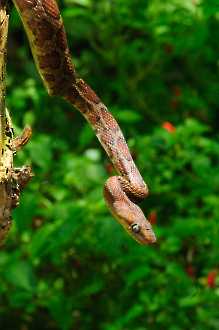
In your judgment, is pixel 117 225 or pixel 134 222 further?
pixel 117 225

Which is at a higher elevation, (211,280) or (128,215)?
(128,215)

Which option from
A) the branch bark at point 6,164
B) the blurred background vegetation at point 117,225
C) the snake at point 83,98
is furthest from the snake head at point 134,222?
the branch bark at point 6,164

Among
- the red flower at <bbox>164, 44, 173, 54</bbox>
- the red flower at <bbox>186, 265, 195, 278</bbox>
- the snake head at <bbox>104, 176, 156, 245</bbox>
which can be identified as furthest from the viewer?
the red flower at <bbox>164, 44, 173, 54</bbox>

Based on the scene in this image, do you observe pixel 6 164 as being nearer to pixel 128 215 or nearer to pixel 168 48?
pixel 128 215

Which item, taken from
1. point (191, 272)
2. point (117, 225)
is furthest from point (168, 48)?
point (117, 225)

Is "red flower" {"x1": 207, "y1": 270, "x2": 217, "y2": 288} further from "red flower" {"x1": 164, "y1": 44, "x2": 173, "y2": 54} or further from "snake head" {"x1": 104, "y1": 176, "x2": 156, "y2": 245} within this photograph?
"red flower" {"x1": 164, "y1": 44, "x2": 173, "y2": 54}

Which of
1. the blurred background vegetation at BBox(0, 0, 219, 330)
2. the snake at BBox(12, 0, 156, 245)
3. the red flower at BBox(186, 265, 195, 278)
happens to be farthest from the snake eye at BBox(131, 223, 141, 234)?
the red flower at BBox(186, 265, 195, 278)
